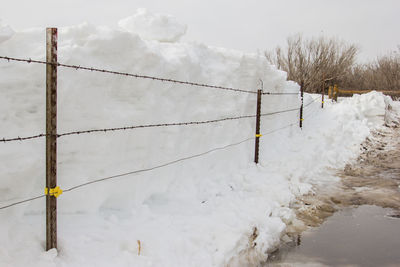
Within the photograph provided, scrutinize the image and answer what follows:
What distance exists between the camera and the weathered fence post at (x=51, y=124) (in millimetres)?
2908

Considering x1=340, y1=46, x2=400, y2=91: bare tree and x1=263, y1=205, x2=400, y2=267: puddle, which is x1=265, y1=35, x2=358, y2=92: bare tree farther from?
x1=263, y1=205, x2=400, y2=267: puddle

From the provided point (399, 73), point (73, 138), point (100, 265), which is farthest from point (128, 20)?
point (399, 73)

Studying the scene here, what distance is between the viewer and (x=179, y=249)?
11.8 ft

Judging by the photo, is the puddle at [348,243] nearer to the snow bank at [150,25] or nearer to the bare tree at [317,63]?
the snow bank at [150,25]

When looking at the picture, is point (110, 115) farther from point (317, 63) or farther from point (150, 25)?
point (317, 63)

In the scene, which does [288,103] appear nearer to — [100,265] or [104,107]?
[104,107]

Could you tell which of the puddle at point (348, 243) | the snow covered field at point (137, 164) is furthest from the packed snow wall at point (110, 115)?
the puddle at point (348, 243)

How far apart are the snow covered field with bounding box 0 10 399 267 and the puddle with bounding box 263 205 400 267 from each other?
1.08 ft

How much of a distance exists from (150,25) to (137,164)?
9.00ft

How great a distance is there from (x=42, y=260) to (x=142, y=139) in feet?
6.70

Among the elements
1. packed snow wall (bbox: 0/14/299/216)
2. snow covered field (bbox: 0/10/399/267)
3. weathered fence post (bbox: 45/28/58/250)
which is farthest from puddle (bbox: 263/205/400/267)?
weathered fence post (bbox: 45/28/58/250)

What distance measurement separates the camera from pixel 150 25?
6.03 meters

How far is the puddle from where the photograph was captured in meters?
3.88

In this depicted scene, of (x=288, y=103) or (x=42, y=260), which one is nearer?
(x=42, y=260)
